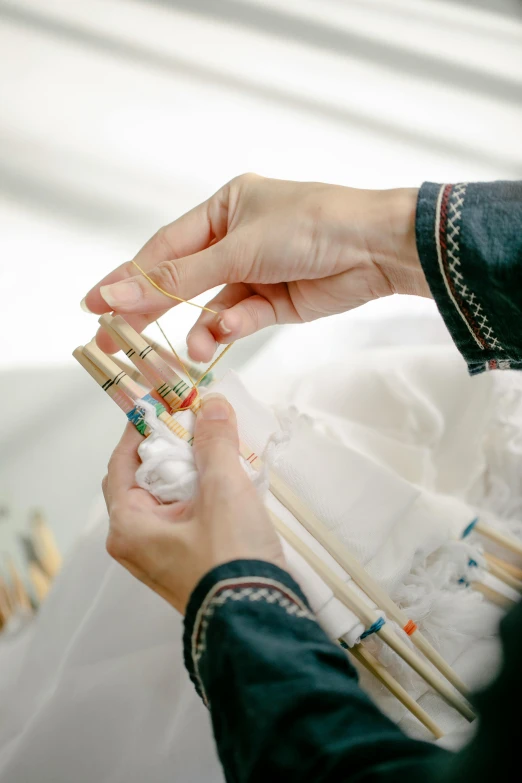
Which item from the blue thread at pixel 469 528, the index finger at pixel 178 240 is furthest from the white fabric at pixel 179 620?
the index finger at pixel 178 240

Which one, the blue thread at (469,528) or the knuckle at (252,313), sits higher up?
the knuckle at (252,313)

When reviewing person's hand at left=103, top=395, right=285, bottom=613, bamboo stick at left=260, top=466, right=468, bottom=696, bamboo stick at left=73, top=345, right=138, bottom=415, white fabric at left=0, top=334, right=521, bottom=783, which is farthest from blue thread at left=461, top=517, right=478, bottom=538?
bamboo stick at left=73, top=345, right=138, bottom=415

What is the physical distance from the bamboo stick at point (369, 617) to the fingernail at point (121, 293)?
303mm

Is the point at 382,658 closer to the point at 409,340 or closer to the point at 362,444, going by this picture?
the point at 362,444

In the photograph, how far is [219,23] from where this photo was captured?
6.24ft

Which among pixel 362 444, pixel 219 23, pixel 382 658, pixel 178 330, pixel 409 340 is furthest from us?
pixel 219 23

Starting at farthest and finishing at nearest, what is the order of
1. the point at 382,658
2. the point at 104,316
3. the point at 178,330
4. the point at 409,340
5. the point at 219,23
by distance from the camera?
the point at 219,23
the point at 178,330
the point at 409,340
the point at 104,316
the point at 382,658

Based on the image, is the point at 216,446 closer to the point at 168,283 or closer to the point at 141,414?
the point at 141,414

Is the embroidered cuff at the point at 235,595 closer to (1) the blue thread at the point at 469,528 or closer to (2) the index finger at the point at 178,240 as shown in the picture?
(1) the blue thread at the point at 469,528

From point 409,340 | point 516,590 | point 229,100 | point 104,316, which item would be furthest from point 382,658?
point 229,100

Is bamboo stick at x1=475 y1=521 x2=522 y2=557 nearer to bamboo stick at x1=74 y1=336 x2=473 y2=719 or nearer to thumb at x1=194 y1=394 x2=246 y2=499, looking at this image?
bamboo stick at x1=74 y1=336 x2=473 y2=719

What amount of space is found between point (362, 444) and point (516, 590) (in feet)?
0.87

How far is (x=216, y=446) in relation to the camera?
608 millimetres

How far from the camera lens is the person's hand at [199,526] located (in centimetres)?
52
